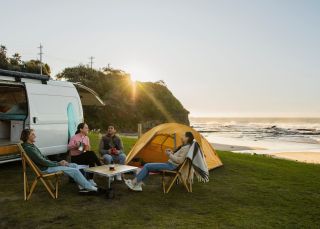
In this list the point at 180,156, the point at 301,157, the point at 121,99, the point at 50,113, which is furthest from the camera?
the point at 121,99

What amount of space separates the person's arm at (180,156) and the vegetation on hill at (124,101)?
34548 mm

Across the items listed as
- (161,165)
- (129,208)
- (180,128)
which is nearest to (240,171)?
(180,128)

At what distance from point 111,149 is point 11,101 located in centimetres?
404

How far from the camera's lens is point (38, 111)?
866cm

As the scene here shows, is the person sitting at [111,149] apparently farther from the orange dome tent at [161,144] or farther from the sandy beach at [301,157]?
the sandy beach at [301,157]

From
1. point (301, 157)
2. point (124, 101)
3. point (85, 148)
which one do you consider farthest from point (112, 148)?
point (124, 101)

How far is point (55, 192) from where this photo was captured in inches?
273

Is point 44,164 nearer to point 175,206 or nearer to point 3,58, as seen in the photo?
point 175,206

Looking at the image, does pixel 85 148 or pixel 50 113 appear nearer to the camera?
pixel 85 148

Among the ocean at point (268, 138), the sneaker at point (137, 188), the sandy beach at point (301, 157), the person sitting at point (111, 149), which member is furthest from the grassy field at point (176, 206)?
the ocean at point (268, 138)

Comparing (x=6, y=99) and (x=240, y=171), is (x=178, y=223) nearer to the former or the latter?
(x=240, y=171)

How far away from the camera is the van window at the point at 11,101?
378 inches

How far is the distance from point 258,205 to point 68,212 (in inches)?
143

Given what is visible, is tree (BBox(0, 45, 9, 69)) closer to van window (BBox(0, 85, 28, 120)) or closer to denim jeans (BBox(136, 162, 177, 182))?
van window (BBox(0, 85, 28, 120))
